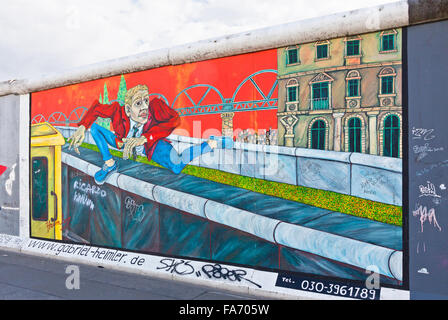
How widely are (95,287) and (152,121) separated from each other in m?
3.12

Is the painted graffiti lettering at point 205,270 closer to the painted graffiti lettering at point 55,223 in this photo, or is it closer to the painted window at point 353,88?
the painted graffiti lettering at point 55,223

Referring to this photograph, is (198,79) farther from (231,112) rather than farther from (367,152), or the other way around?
(367,152)

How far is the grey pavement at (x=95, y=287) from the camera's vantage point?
5.67 meters

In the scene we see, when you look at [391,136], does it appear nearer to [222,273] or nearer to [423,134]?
[423,134]

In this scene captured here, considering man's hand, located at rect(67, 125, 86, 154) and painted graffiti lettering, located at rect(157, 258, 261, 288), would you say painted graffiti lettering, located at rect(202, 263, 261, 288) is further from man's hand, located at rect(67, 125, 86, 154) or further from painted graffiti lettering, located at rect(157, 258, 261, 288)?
man's hand, located at rect(67, 125, 86, 154)

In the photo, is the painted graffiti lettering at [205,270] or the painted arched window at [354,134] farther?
the painted graffiti lettering at [205,270]

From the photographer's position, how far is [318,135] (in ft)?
18.0

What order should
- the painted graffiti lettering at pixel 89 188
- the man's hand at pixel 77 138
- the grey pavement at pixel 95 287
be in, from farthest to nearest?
the man's hand at pixel 77 138 → the painted graffiti lettering at pixel 89 188 → the grey pavement at pixel 95 287

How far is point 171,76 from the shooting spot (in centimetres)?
698

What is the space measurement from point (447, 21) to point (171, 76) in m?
4.46

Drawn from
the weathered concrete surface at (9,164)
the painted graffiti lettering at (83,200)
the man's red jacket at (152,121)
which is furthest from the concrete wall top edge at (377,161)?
the weathered concrete surface at (9,164)

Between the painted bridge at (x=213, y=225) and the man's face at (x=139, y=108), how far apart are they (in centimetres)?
92

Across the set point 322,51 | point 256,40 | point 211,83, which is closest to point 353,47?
point 322,51

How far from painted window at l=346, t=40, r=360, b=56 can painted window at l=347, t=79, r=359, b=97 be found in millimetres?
384
